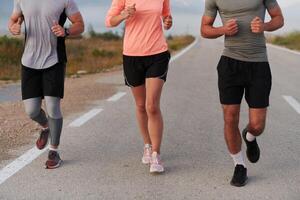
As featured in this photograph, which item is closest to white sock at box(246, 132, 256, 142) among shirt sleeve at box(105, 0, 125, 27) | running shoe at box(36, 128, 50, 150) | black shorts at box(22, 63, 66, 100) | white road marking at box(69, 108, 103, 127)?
shirt sleeve at box(105, 0, 125, 27)

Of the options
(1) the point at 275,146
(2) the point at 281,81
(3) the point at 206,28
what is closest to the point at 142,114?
(3) the point at 206,28

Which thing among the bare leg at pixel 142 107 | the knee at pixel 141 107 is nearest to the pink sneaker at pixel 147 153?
the bare leg at pixel 142 107

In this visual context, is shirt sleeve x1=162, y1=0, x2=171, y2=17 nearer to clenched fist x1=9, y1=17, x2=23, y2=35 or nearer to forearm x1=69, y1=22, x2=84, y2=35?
forearm x1=69, y1=22, x2=84, y2=35

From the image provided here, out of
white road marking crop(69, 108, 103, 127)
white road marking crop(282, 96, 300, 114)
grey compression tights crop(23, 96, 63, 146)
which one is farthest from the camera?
white road marking crop(282, 96, 300, 114)

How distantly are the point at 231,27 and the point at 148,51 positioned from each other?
0.89 m

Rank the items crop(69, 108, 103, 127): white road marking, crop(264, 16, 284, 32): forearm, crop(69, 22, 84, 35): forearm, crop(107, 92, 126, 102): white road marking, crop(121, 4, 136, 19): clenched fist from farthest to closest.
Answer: crop(107, 92, 126, 102): white road marking
crop(69, 108, 103, 127): white road marking
crop(69, 22, 84, 35): forearm
crop(121, 4, 136, 19): clenched fist
crop(264, 16, 284, 32): forearm

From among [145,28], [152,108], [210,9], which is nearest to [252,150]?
[152,108]

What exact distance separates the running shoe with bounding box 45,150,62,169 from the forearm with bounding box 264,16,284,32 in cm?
243

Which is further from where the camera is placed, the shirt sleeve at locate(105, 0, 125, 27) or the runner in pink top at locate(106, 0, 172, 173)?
the shirt sleeve at locate(105, 0, 125, 27)

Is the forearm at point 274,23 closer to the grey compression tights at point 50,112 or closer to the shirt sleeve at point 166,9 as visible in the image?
the shirt sleeve at point 166,9

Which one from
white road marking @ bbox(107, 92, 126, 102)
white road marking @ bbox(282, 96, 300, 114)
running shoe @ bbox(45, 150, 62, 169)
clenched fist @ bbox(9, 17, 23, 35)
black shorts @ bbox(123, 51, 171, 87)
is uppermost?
clenched fist @ bbox(9, 17, 23, 35)

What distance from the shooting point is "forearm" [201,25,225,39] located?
15.9ft

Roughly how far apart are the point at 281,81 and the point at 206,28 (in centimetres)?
977

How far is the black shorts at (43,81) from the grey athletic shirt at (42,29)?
6 cm
